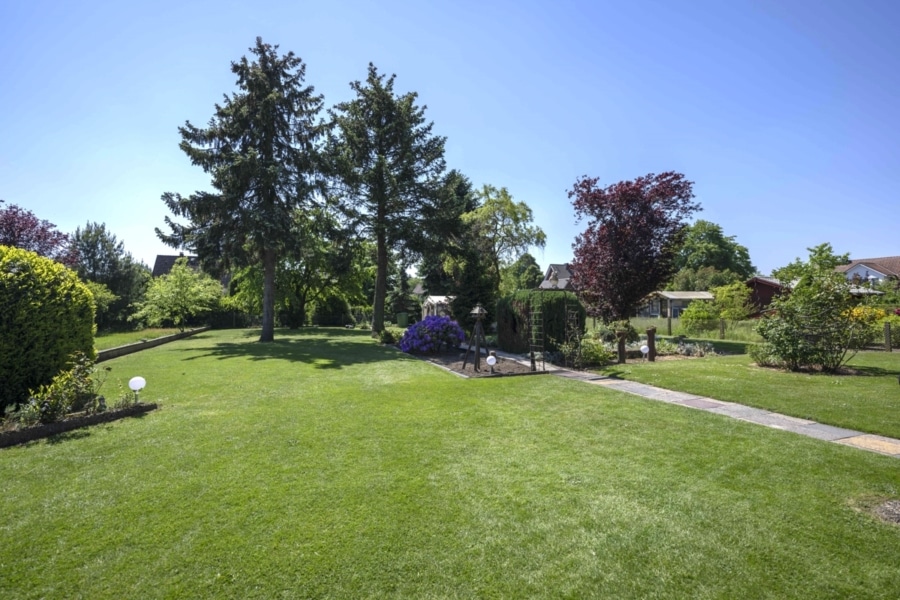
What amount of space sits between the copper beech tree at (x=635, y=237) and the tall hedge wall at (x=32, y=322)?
1418 centimetres

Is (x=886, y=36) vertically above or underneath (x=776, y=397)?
above

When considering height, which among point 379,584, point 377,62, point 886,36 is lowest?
point 379,584

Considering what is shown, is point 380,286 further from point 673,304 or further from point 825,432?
point 673,304

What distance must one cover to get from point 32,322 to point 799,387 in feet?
41.7

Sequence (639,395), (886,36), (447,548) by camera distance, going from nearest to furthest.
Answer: (447,548) → (639,395) → (886,36)

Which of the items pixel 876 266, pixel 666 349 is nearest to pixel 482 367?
pixel 666 349

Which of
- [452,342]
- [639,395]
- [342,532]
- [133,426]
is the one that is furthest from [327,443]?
[452,342]

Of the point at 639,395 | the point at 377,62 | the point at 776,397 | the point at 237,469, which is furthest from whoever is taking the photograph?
the point at 377,62

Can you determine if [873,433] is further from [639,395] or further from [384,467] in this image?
[384,467]

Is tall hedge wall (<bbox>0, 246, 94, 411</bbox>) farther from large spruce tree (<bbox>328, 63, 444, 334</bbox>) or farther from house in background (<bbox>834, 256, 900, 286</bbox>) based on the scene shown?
house in background (<bbox>834, 256, 900, 286</bbox>)

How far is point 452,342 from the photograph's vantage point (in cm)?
1504

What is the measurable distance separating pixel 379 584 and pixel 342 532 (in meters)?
0.62

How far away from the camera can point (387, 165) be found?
67.5 feet

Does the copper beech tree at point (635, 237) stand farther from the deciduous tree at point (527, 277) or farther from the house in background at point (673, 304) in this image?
the house in background at point (673, 304)
